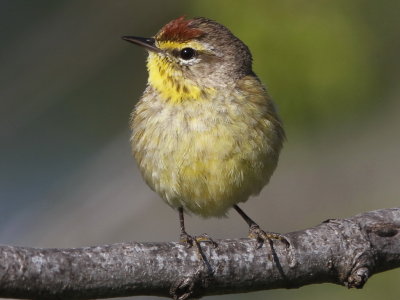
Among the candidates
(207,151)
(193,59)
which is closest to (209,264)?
(207,151)

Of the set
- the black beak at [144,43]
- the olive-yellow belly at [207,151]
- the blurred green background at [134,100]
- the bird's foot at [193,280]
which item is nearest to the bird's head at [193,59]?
the black beak at [144,43]

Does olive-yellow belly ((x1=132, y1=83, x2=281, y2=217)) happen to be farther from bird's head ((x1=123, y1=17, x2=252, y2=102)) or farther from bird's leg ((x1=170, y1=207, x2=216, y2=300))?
bird's leg ((x1=170, y1=207, x2=216, y2=300))

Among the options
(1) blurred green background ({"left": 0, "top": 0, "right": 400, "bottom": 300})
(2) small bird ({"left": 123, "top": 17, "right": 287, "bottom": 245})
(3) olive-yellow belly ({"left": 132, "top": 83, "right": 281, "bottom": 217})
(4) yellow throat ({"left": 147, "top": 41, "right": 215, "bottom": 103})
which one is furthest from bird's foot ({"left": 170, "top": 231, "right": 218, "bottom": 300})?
(1) blurred green background ({"left": 0, "top": 0, "right": 400, "bottom": 300})

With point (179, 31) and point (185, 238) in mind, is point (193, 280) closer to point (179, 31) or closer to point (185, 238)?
point (185, 238)

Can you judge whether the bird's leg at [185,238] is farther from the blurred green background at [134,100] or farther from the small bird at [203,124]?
the blurred green background at [134,100]

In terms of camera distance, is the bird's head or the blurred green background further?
the blurred green background

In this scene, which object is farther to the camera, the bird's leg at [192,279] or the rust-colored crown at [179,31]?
the rust-colored crown at [179,31]
